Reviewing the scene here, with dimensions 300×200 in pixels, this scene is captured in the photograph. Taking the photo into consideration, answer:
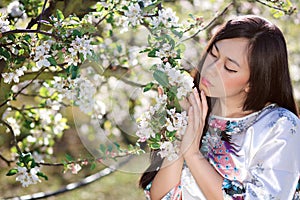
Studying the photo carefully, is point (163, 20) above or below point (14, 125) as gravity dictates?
above

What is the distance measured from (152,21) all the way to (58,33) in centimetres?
29

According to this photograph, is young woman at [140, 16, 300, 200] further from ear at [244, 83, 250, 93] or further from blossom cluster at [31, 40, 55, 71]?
blossom cluster at [31, 40, 55, 71]

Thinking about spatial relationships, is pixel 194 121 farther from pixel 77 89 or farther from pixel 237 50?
pixel 77 89

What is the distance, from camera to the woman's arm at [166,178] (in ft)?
6.53

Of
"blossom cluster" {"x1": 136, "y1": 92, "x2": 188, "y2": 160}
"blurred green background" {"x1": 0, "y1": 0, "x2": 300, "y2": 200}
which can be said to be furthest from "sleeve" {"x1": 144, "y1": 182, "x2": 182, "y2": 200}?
"blurred green background" {"x1": 0, "y1": 0, "x2": 300, "y2": 200}

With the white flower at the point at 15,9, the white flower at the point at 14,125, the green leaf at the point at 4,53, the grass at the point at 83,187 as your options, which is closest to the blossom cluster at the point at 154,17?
the green leaf at the point at 4,53

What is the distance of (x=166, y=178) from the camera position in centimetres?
204

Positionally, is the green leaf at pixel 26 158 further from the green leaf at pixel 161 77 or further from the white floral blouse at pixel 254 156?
the green leaf at pixel 161 77

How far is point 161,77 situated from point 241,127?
51 centimetres

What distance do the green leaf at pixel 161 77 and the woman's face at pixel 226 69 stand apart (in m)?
0.25

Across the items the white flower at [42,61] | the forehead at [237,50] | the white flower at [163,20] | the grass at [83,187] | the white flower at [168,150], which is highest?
the white flower at [163,20]

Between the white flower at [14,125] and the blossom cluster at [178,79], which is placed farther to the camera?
the white flower at [14,125]

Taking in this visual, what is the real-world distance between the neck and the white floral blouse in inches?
0.7

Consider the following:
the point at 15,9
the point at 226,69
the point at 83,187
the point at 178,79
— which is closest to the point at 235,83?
the point at 226,69
